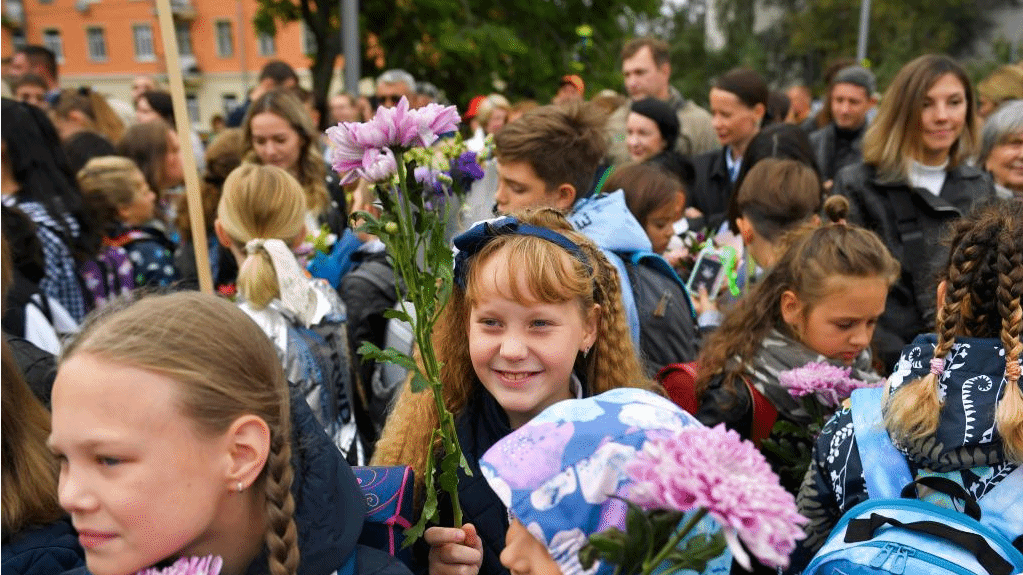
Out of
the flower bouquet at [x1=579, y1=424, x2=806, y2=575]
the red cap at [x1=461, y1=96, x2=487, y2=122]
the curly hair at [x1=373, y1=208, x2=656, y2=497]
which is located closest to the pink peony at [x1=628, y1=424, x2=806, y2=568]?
the flower bouquet at [x1=579, y1=424, x2=806, y2=575]

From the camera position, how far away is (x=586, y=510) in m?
1.44

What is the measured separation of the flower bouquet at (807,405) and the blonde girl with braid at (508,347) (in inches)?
18.6

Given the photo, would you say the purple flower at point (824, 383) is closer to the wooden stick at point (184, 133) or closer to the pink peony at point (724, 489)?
the pink peony at point (724, 489)

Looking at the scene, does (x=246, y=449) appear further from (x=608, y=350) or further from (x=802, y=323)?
(x=802, y=323)

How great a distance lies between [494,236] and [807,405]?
111 cm

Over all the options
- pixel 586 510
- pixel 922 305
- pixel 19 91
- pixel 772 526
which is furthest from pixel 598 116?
pixel 19 91

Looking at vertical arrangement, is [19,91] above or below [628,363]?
above

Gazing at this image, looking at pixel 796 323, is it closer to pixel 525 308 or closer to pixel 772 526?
pixel 525 308

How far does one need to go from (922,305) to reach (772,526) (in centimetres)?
302

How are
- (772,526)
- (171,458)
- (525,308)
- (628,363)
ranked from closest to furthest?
(772,526) → (171,458) → (525,308) → (628,363)

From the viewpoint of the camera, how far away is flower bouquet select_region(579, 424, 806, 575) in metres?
1.08

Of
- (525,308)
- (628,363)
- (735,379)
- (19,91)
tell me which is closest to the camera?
(525,308)

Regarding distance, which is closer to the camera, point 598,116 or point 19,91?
point 598,116

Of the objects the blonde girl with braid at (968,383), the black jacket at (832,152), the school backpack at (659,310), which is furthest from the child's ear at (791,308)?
the black jacket at (832,152)
